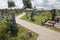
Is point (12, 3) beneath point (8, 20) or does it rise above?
beneath

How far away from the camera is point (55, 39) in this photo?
1853cm

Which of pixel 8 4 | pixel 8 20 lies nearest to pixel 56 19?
pixel 8 20

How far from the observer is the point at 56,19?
97.0 ft

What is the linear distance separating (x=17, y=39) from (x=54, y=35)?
426 centimetres

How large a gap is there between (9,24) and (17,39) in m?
4.23

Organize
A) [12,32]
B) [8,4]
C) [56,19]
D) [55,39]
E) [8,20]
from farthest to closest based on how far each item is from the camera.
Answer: [8,4] < [56,19] < [8,20] < [12,32] < [55,39]

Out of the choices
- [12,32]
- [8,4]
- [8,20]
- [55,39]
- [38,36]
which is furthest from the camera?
[8,4]

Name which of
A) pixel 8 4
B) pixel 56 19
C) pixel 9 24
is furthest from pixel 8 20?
pixel 8 4

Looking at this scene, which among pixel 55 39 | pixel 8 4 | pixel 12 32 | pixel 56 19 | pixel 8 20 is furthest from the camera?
pixel 8 4

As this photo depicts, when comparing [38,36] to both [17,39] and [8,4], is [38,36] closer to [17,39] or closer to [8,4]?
[17,39]

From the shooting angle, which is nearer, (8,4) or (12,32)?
(12,32)

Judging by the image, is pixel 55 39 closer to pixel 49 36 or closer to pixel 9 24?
pixel 49 36

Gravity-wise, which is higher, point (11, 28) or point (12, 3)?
point (11, 28)

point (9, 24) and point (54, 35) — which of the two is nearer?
point (54, 35)
